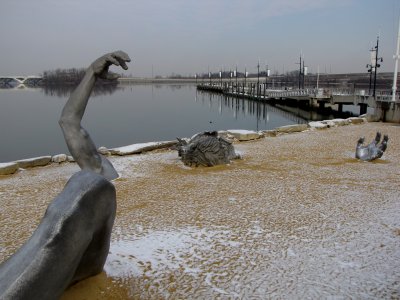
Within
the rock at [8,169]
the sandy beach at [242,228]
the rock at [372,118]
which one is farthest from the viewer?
the rock at [372,118]

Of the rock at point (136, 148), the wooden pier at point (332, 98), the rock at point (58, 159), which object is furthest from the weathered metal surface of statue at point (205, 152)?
the wooden pier at point (332, 98)

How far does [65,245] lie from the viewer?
2.96 metres

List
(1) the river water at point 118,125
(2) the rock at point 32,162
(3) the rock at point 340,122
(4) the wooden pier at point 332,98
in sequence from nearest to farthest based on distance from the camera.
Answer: (2) the rock at point 32,162
(3) the rock at point 340,122
(1) the river water at point 118,125
(4) the wooden pier at point 332,98

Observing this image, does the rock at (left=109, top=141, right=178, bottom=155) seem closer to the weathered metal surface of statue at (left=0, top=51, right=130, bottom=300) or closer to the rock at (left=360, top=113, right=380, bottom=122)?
the weathered metal surface of statue at (left=0, top=51, right=130, bottom=300)

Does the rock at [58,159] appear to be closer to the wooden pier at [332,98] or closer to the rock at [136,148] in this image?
the rock at [136,148]

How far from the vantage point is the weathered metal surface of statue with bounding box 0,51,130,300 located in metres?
2.74

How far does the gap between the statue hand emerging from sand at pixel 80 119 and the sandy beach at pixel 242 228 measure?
3.19ft

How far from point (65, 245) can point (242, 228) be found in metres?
2.94

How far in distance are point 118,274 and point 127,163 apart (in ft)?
19.8

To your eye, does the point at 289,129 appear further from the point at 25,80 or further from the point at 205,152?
the point at 25,80

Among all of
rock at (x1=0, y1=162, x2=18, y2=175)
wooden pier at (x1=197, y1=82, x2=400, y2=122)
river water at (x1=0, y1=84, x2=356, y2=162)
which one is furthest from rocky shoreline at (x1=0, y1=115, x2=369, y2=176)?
river water at (x1=0, y1=84, x2=356, y2=162)

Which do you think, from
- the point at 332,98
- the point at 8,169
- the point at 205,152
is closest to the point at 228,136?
the point at 205,152

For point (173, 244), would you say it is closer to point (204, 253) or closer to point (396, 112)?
point (204, 253)

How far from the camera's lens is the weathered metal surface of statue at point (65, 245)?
2738 mm
